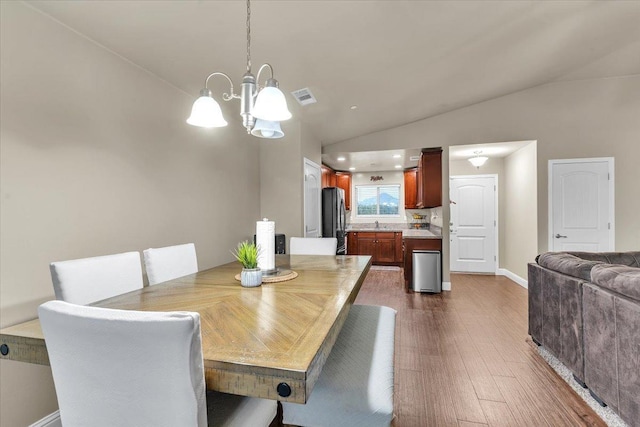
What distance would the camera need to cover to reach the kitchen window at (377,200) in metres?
7.14

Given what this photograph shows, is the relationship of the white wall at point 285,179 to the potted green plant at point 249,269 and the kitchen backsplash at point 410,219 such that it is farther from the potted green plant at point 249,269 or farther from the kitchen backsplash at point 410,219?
the kitchen backsplash at point 410,219

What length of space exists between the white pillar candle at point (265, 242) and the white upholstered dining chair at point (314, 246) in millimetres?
1007

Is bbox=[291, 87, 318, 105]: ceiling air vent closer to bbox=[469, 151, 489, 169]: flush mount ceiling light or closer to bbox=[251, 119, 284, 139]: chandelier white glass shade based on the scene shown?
bbox=[251, 119, 284, 139]: chandelier white glass shade

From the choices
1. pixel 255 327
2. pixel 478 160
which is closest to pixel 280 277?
pixel 255 327

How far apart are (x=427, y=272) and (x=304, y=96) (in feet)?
10.2

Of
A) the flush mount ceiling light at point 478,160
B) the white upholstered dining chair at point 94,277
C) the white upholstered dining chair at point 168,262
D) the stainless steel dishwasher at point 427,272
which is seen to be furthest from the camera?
the flush mount ceiling light at point 478,160

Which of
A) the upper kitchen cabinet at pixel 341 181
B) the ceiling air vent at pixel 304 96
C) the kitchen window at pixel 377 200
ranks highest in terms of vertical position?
the ceiling air vent at pixel 304 96

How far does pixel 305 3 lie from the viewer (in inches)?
75.8

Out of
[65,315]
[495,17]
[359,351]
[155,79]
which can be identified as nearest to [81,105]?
[155,79]

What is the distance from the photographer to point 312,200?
15.0ft

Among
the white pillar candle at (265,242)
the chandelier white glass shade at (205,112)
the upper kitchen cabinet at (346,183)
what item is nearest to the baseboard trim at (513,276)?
the upper kitchen cabinet at (346,183)

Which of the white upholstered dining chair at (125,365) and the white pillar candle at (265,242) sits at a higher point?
the white pillar candle at (265,242)

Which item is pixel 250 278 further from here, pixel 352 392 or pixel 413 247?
pixel 413 247

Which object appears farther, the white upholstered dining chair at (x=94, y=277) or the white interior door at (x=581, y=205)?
the white interior door at (x=581, y=205)
